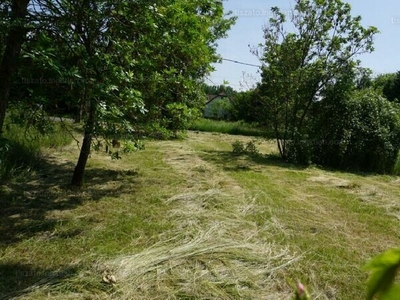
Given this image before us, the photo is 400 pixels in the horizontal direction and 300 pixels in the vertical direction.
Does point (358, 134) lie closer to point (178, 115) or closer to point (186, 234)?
point (178, 115)

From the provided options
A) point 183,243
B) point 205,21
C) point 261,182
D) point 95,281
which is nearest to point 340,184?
point 261,182

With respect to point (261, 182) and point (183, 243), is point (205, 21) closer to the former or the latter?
point (261, 182)

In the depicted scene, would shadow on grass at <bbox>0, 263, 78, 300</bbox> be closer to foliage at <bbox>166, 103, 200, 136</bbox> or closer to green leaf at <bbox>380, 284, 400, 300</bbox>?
green leaf at <bbox>380, 284, 400, 300</bbox>

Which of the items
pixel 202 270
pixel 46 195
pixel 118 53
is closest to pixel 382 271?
pixel 202 270

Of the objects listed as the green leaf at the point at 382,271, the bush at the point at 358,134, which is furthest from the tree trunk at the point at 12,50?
the bush at the point at 358,134

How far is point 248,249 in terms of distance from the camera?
3576 mm

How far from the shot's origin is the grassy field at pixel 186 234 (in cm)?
283

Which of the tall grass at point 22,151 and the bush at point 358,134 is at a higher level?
the bush at point 358,134

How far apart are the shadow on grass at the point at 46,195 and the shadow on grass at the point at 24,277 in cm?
54

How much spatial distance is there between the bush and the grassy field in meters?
2.62

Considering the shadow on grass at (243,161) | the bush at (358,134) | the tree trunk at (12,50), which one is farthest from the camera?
the bush at (358,134)

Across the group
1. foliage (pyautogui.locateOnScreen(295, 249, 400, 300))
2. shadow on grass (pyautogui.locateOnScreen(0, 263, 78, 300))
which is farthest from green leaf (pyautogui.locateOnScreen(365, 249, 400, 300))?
shadow on grass (pyautogui.locateOnScreen(0, 263, 78, 300))

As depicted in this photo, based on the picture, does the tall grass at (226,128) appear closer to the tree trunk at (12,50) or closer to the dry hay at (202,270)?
the tree trunk at (12,50)

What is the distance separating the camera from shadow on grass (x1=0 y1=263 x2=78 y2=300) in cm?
262
